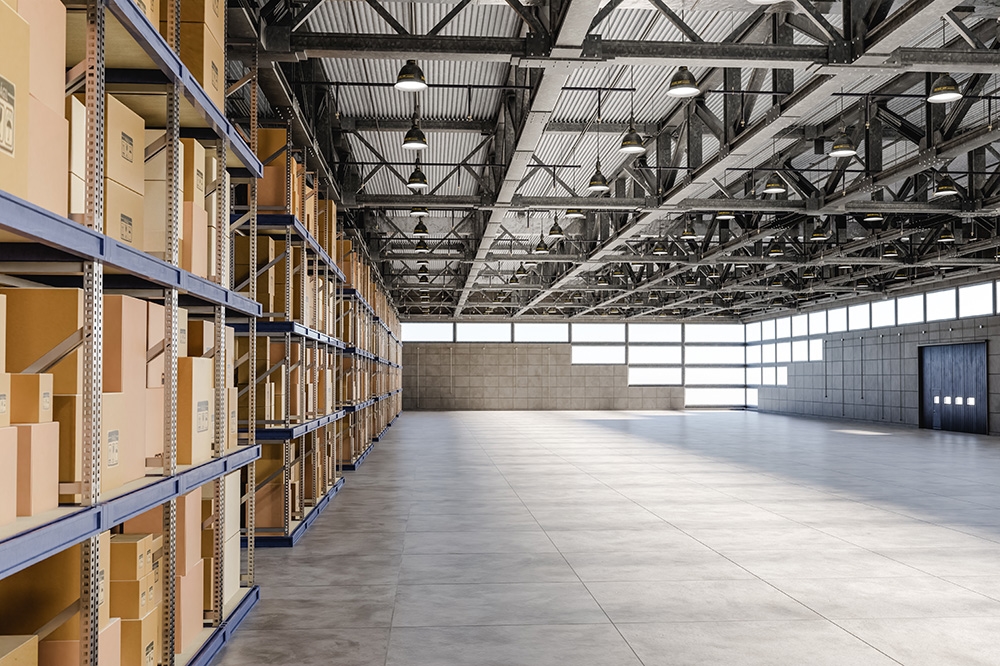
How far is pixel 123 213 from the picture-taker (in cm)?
497

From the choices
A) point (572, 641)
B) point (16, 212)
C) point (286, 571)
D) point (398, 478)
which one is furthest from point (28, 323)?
point (398, 478)

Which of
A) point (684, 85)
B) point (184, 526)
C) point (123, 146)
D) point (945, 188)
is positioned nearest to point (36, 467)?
point (123, 146)

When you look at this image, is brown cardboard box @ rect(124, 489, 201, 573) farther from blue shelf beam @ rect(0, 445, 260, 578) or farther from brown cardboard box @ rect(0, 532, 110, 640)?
brown cardboard box @ rect(0, 532, 110, 640)

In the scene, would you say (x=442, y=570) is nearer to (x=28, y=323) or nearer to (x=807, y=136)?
(x=28, y=323)

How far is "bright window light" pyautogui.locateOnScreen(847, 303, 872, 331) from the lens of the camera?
41406 mm

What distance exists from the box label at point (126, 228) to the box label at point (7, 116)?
59.7 inches

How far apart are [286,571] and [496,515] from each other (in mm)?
4300

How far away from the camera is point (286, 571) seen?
30.1ft

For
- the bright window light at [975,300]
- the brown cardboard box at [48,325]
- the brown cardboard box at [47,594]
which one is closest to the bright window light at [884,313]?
the bright window light at [975,300]

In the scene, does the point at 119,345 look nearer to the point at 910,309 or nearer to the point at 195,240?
the point at 195,240

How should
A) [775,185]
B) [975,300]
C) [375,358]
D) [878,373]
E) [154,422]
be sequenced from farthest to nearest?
[878,373]
[975,300]
[375,358]
[775,185]
[154,422]

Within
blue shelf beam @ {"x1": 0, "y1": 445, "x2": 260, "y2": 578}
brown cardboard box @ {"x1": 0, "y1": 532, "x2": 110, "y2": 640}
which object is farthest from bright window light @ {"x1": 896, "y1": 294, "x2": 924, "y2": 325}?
brown cardboard box @ {"x1": 0, "y1": 532, "x2": 110, "y2": 640}

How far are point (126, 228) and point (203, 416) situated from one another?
5.35ft

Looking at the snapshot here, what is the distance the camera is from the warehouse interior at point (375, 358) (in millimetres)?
4258
